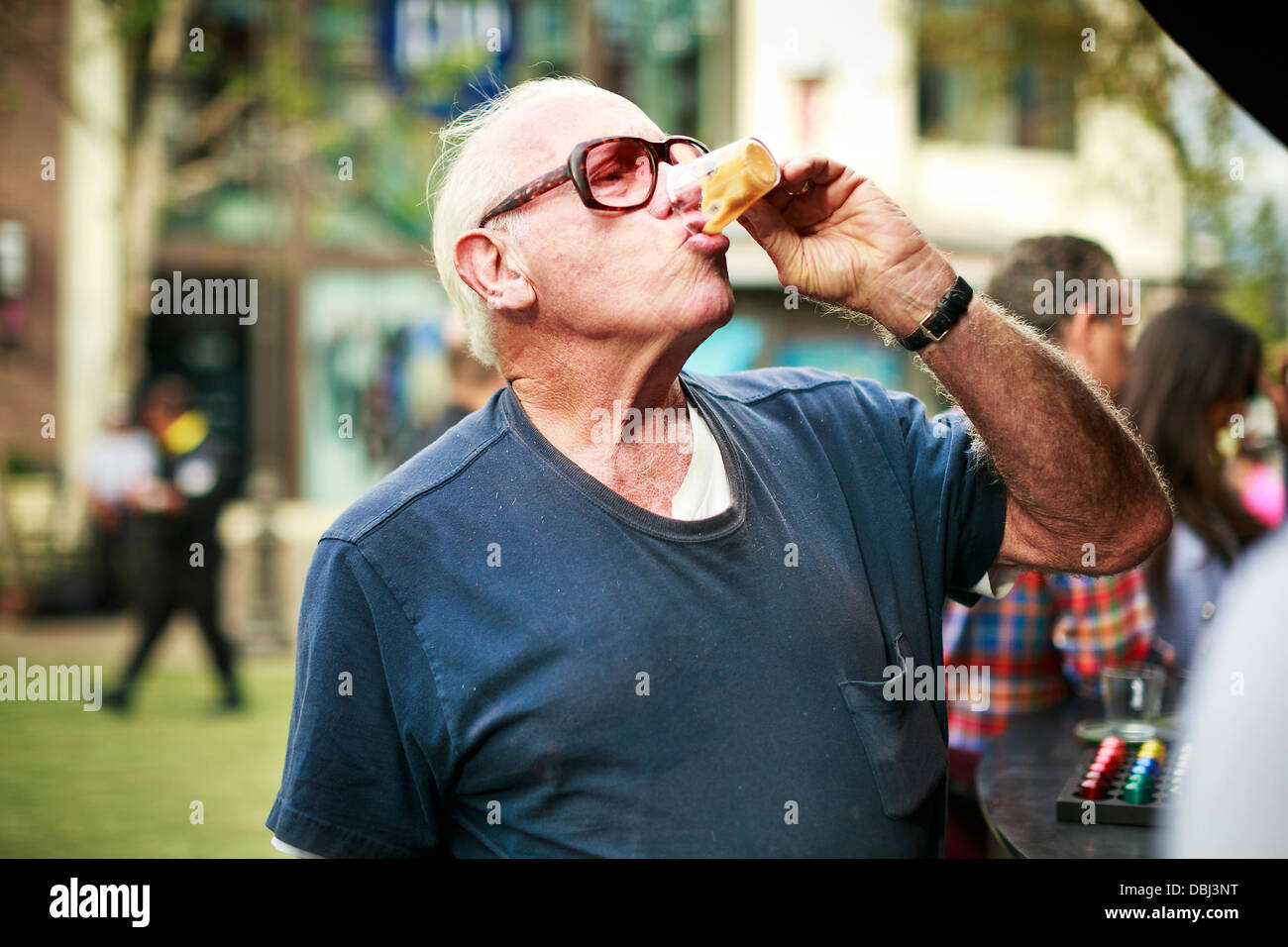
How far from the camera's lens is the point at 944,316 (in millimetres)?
1851

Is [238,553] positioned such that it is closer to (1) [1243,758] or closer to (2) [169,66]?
(2) [169,66]

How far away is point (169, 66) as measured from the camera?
13422mm

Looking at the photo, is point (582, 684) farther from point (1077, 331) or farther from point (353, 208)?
point (353, 208)

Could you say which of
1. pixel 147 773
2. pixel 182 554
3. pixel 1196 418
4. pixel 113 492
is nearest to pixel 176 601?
pixel 182 554

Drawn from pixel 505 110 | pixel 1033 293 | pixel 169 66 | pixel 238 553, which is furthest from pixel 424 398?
pixel 505 110

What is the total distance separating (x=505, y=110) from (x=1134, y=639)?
214cm

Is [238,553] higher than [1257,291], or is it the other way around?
[1257,291]

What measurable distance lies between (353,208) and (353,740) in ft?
49.0

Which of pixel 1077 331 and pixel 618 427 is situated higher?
pixel 1077 331

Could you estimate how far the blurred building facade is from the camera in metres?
14.7

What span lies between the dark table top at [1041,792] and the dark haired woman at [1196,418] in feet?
2.01

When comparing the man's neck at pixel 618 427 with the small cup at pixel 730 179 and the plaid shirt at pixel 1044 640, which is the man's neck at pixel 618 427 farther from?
the plaid shirt at pixel 1044 640

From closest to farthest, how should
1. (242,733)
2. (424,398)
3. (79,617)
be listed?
(242,733)
(79,617)
(424,398)
